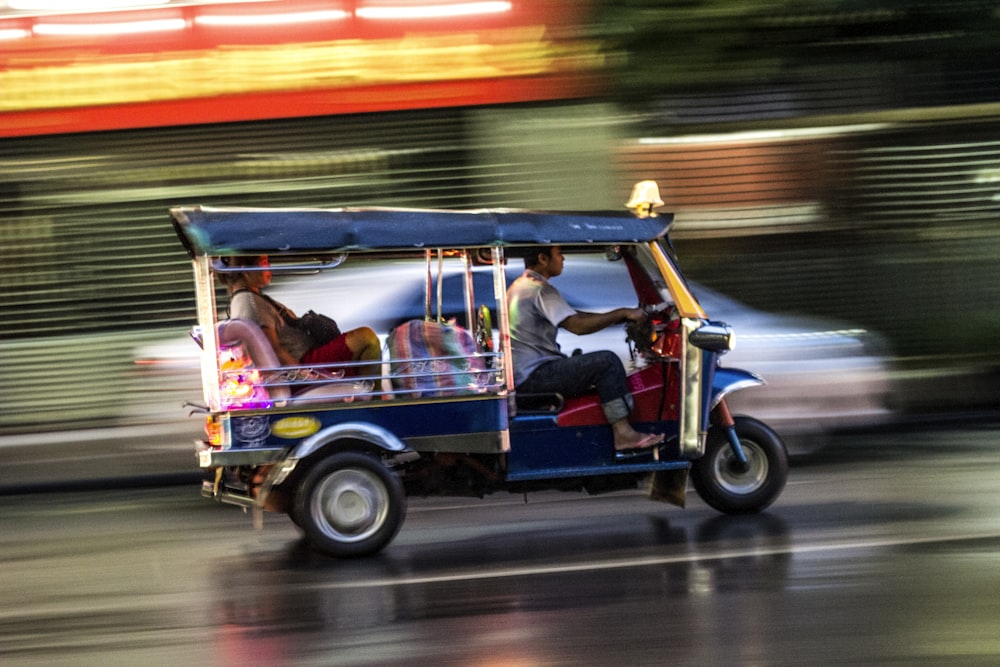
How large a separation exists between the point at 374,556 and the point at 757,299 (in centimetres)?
692

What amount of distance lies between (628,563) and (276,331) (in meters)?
2.43

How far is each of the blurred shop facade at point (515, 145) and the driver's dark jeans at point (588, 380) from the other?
543 centimetres

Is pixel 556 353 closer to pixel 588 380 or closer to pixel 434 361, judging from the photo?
pixel 588 380

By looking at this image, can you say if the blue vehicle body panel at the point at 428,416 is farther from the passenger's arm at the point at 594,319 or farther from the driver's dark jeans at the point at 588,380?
the passenger's arm at the point at 594,319

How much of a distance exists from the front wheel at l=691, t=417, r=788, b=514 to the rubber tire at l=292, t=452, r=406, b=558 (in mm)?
1883

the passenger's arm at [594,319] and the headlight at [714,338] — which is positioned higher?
the passenger's arm at [594,319]

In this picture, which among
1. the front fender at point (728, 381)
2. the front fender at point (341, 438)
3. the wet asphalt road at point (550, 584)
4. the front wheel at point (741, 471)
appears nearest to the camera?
the wet asphalt road at point (550, 584)

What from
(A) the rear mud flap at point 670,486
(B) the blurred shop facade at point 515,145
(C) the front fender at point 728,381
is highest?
(B) the blurred shop facade at point 515,145

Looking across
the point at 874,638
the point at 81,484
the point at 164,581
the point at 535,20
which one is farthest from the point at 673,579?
the point at 535,20

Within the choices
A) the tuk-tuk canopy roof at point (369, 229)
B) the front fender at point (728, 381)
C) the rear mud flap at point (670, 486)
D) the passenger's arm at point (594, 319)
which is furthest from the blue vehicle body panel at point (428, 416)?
the front fender at point (728, 381)

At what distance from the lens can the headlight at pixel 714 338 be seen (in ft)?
24.6

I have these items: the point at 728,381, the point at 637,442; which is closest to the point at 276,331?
the point at 637,442

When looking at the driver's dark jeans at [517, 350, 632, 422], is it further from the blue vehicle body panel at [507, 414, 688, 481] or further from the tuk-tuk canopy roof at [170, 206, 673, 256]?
the tuk-tuk canopy roof at [170, 206, 673, 256]

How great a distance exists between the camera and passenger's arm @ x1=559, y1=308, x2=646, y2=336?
764cm
